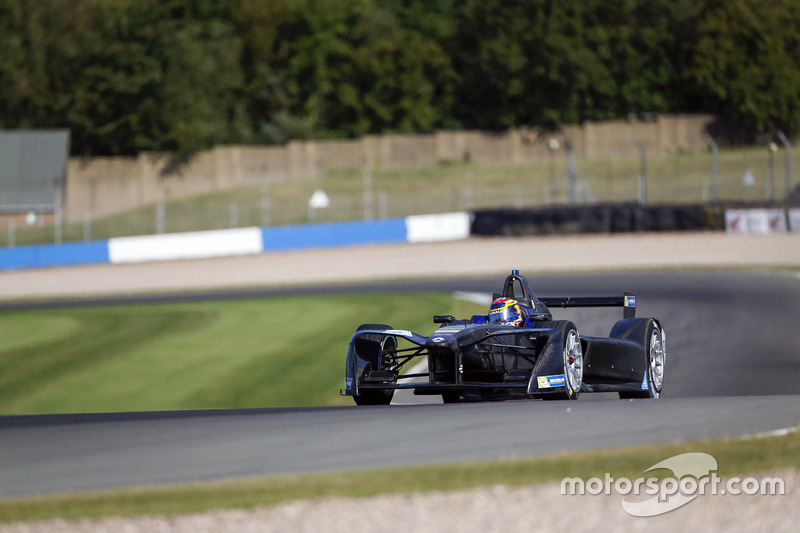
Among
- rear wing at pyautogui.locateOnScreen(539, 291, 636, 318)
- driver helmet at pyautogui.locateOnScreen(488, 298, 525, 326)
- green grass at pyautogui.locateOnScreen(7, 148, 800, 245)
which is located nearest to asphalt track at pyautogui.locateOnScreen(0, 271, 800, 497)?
driver helmet at pyautogui.locateOnScreen(488, 298, 525, 326)

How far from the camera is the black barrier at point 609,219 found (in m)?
34.8

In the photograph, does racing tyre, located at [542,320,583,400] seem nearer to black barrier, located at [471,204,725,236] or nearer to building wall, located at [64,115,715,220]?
black barrier, located at [471,204,725,236]

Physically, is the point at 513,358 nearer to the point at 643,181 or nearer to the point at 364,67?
the point at 643,181

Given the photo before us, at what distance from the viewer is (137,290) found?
1252 inches

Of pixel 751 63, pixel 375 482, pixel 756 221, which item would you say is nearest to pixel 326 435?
pixel 375 482

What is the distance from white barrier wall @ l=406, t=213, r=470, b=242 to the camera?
40.1m

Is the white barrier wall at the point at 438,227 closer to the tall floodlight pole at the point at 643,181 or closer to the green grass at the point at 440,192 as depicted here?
the green grass at the point at 440,192

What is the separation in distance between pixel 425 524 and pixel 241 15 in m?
69.1

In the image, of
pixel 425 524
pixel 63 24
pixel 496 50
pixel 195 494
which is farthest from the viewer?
pixel 496 50

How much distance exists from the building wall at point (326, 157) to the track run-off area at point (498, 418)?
26785 mm

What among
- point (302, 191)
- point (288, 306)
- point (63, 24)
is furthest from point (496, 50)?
point (288, 306)

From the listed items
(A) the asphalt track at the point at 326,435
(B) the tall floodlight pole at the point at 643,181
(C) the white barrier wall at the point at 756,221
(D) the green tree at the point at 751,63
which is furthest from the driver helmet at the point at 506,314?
(D) the green tree at the point at 751,63

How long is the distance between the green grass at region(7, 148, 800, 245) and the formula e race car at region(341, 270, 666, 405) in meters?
31.9

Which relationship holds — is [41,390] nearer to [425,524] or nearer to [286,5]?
[425,524]
